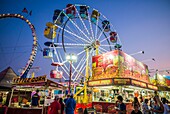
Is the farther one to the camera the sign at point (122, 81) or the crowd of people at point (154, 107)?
the sign at point (122, 81)

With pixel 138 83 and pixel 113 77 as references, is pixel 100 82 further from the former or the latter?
pixel 138 83

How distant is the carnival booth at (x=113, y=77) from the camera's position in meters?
13.0

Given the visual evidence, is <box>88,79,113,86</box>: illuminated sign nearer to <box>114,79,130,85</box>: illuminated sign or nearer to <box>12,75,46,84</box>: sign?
<box>114,79,130,85</box>: illuminated sign

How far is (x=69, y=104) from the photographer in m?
7.11

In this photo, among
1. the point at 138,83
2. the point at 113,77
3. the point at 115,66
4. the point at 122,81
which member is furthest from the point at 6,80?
the point at 138,83

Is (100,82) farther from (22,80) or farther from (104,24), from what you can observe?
(104,24)

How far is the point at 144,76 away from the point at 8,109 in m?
14.9

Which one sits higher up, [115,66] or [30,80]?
[115,66]

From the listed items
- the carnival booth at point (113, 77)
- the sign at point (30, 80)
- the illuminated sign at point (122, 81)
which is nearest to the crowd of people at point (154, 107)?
Answer: the sign at point (30, 80)

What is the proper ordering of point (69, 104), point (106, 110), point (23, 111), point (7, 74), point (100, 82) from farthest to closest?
point (7, 74)
point (100, 82)
point (106, 110)
point (23, 111)
point (69, 104)

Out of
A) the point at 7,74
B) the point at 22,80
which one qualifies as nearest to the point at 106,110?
the point at 22,80

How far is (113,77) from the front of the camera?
13.6m

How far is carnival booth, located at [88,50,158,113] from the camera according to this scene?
13.0 metres

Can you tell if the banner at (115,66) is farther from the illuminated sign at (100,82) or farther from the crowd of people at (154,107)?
the crowd of people at (154,107)
